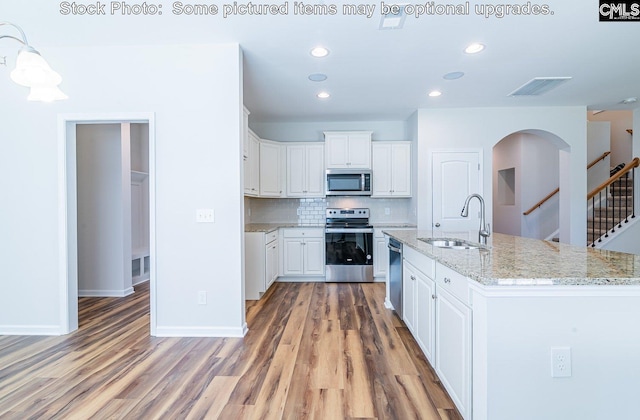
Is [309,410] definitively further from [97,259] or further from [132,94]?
[97,259]

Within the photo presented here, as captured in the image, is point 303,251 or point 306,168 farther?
point 306,168

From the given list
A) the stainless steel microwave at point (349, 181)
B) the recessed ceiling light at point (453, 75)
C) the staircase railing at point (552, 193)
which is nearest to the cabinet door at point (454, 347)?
the recessed ceiling light at point (453, 75)

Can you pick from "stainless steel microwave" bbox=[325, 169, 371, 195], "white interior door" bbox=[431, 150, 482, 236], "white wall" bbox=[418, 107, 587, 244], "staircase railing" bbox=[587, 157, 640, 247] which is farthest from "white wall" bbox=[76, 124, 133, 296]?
"staircase railing" bbox=[587, 157, 640, 247]

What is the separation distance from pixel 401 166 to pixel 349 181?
89 centimetres

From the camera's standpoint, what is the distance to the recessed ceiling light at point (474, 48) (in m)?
2.65

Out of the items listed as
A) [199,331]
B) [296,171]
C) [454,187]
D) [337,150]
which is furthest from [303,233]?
[454,187]

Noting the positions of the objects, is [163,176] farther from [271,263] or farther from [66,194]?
[271,263]

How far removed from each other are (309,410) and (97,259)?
139 inches

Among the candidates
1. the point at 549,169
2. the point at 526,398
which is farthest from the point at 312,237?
the point at 549,169

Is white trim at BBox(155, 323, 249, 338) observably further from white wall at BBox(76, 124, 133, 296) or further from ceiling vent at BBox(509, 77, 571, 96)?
ceiling vent at BBox(509, 77, 571, 96)

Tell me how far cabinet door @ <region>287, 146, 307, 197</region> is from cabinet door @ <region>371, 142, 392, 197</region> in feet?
3.70

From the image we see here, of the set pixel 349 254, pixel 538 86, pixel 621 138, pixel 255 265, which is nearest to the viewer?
pixel 538 86

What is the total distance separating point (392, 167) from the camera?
4.86 meters

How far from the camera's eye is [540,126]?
4.38 m
